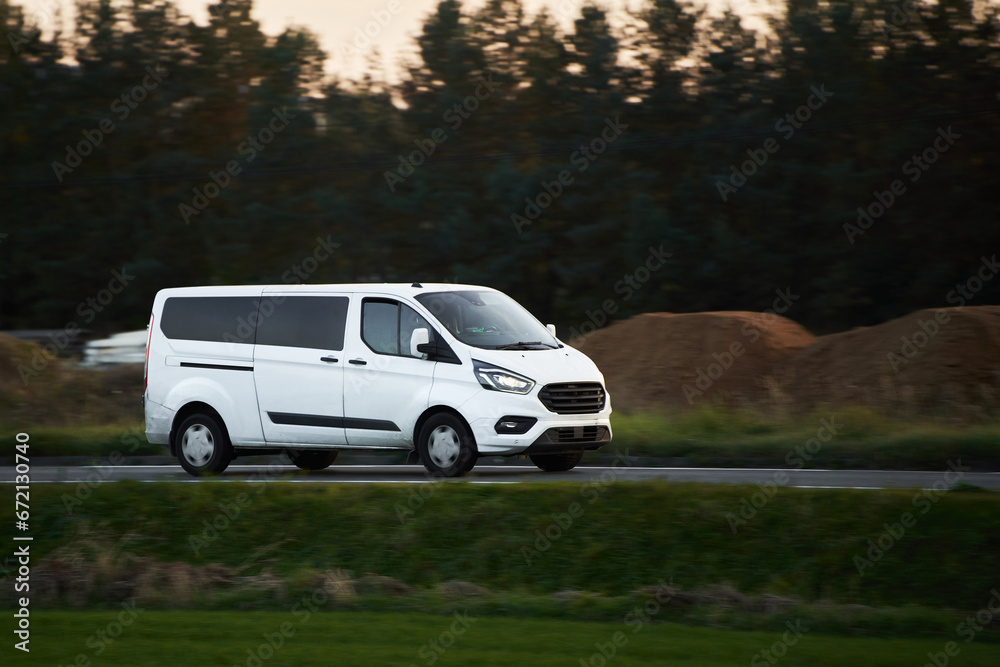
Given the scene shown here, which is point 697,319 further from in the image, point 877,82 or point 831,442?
point 877,82

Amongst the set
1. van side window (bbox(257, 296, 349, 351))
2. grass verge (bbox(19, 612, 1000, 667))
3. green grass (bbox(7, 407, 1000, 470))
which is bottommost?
green grass (bbox(7, 407, 1000, 470))

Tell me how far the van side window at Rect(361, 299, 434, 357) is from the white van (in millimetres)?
14

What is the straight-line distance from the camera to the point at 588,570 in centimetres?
1115

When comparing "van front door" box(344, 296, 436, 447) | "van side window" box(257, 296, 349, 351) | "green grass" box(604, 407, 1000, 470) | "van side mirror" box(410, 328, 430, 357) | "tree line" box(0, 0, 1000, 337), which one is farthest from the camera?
"tree line" box(0, 0, 1000, 337)

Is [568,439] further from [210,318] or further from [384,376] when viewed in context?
[210,318]

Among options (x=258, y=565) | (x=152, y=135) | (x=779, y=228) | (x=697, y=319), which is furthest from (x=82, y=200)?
(x=258, y=565)

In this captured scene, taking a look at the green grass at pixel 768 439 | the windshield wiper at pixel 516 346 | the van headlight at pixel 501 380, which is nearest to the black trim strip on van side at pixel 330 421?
the van headlight at pixel 501 380

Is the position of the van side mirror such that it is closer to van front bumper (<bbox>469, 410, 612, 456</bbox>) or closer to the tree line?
van front bumper (<bbox>469, 410, 612, 456</bbox>)

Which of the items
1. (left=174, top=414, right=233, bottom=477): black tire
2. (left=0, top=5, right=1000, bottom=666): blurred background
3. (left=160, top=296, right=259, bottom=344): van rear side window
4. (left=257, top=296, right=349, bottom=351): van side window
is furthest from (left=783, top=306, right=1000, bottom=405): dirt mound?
(left=174, top=414, right=233, bottom=477): black tire

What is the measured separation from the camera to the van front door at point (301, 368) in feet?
46.5

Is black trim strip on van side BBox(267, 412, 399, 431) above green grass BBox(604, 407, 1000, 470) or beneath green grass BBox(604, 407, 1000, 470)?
above

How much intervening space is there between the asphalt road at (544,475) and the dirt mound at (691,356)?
7.59m

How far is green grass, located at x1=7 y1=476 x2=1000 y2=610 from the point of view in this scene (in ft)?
35.0

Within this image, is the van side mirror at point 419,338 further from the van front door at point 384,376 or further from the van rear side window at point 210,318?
the van rear side window at point 210,318
